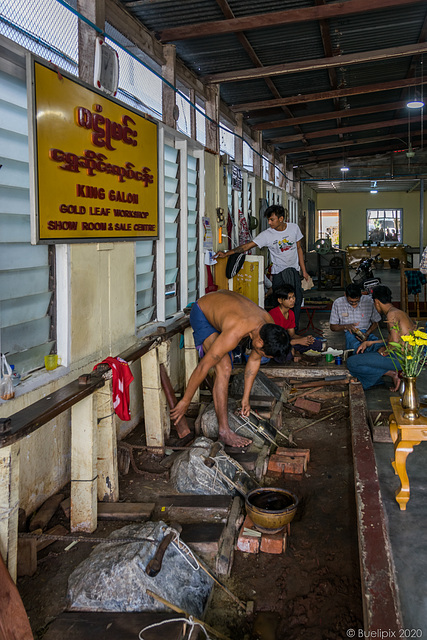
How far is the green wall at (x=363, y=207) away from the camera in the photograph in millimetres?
27625

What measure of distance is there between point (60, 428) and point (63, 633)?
172 centimetres

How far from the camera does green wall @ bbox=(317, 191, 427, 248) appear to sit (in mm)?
27625

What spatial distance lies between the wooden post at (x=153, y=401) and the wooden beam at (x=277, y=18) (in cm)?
366

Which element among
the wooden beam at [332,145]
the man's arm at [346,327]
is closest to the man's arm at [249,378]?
the man's arm at [346,327]

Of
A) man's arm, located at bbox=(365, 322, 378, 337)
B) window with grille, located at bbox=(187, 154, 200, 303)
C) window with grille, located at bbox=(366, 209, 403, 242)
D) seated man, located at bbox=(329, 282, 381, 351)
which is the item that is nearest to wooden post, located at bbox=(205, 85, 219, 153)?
window with grille, located at bbox=(187, 154, 200, 303)

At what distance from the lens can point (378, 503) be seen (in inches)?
154

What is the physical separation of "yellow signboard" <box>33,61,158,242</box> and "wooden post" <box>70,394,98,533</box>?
3.90ft

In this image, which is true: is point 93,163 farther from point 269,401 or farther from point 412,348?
point 269,401

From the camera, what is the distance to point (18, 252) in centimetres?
369

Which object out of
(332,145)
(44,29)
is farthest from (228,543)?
(332,145)

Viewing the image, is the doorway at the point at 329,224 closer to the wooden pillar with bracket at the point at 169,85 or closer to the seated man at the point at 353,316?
the seated man at the point at 353,316

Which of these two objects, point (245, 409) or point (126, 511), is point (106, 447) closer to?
point (126, 511)

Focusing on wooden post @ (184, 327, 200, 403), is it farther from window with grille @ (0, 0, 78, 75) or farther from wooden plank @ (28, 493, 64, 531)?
window with grille @ (0, 0, 78, 75)

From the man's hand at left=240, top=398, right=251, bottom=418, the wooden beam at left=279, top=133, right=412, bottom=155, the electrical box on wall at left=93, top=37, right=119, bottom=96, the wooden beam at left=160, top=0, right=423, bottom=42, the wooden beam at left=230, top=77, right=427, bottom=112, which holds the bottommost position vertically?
the man's hand at left=240, top=398, right=251, bottom=418
